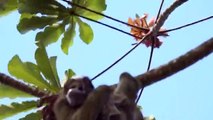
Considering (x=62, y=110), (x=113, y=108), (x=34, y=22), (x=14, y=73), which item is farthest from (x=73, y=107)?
(x=34, y=22)

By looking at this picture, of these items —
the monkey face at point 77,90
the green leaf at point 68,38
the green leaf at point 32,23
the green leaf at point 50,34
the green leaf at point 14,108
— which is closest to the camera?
the monkey face at point 77,90

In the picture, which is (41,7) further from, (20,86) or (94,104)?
(94,104)

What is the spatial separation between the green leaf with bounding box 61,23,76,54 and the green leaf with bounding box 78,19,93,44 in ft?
0.44

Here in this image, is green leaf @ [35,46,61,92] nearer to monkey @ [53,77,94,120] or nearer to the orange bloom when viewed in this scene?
the orange bloom

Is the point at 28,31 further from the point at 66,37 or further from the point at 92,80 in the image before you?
the point at 92,80

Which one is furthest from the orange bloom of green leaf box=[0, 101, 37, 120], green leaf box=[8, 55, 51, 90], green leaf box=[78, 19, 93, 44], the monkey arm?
the monkey arm

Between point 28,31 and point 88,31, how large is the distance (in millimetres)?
892

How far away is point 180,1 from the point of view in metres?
7.09

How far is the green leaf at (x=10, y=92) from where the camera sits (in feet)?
24.5

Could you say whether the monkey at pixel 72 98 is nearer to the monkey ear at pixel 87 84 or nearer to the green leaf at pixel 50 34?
the monkey ear at pixel 87 84

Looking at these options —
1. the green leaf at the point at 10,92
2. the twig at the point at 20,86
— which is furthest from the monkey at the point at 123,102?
the green leaf at the point at 10,92

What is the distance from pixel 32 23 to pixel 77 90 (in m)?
2.45

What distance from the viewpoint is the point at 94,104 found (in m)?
5.24

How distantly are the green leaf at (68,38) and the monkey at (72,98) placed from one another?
7.94 ft
